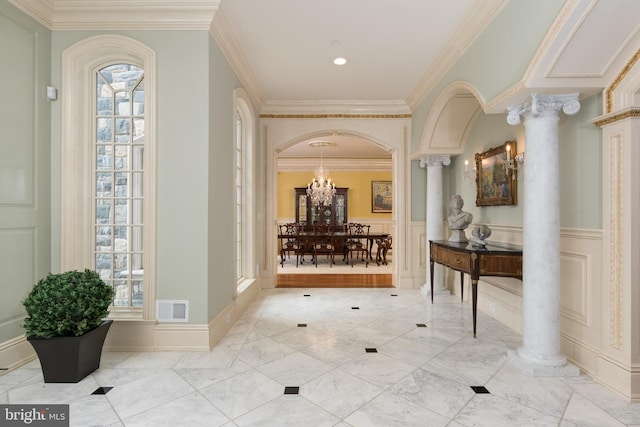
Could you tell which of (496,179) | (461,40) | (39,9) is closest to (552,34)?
(461,40)

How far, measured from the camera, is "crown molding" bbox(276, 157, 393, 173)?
11.3 m

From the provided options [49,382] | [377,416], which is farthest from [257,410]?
[49,382]

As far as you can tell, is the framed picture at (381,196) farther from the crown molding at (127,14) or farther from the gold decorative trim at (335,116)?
the crown molding at (127,14)

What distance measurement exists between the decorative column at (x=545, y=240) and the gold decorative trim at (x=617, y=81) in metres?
0.28

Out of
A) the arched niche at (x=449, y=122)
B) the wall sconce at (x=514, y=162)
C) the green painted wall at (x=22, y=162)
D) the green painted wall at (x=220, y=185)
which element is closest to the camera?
the green painted wall at (x=22, y=162)

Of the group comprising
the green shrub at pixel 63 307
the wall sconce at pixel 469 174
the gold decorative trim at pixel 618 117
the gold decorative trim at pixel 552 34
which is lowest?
the green shrub at pixel 63 307

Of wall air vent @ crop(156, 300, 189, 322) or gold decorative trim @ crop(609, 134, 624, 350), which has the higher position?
gold decorative trim @ crop(609, 134, 624, 350)

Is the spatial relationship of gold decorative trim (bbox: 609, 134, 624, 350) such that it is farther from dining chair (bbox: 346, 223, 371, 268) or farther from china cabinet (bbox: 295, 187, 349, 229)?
china cabinet (bbox: 295, 187, 349, 229)

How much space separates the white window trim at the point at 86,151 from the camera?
312 cm

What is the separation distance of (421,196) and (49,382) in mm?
5207

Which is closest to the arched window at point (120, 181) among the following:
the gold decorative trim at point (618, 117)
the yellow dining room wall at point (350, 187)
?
the gold decorative trim at point (618, 117)

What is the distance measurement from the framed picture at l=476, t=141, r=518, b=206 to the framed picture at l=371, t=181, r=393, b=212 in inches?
269

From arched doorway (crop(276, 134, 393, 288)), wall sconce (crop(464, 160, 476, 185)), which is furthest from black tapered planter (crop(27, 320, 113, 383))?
arched doorway (crop(276, 134, 393, 288))

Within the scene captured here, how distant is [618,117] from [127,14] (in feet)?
13.3
